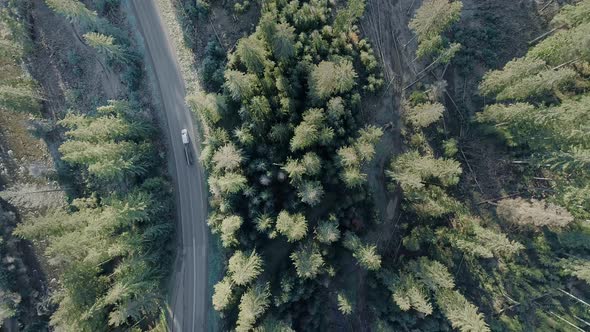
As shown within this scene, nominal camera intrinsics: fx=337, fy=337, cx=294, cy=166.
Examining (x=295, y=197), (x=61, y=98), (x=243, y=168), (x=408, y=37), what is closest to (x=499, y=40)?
(x=408, y=37)

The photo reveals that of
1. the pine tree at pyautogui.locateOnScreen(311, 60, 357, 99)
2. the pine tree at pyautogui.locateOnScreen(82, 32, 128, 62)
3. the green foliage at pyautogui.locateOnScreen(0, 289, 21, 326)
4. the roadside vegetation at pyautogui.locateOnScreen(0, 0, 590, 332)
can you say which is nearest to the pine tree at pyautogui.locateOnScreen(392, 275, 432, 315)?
the roadside vegetation at pyautogui.locateOnScreen(0, 0, 590, 332)

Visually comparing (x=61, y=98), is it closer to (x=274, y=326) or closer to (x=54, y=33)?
(x=54, y=33)

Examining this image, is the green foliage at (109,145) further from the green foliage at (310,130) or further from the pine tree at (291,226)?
the green foliage at (310,130)

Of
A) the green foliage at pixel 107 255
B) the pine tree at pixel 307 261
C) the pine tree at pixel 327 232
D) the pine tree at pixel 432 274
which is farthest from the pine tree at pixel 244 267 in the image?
the pine tree at pixel 432 274

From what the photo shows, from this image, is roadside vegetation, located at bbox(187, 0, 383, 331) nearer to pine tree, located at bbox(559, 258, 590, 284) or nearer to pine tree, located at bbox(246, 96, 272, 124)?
pine tree, located at bbox(246, 96, 272, 124)

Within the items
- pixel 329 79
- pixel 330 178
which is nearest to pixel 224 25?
pixel 329 79

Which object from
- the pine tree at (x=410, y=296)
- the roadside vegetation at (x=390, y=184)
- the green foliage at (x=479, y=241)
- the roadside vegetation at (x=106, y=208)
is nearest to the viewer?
the roadside vegetation at (x=390, y=184)
